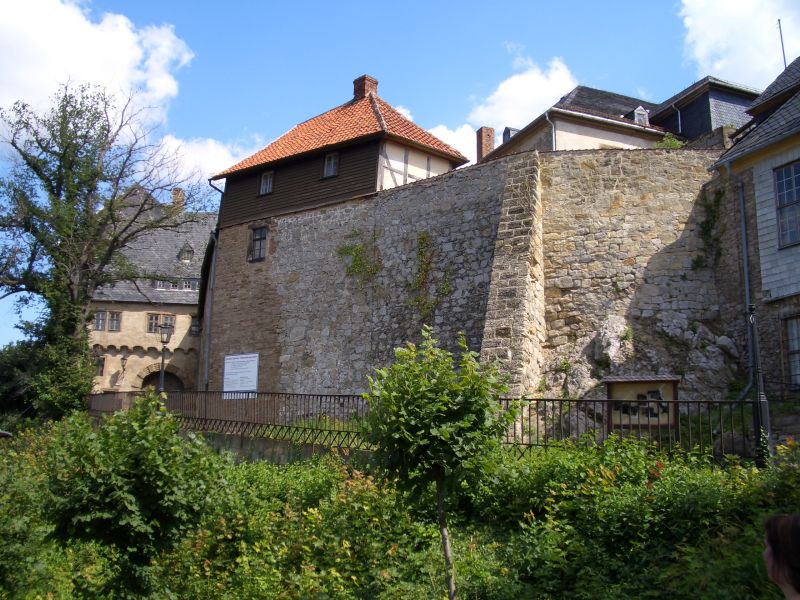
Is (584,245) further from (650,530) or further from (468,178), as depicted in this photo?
(650,530)

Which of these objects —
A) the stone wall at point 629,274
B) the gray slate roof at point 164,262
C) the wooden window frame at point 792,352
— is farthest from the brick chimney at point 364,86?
the wooden window frame at point 792,352

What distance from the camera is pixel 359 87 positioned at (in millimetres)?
26469

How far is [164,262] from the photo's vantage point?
3806 cm

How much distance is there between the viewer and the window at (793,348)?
46.1ft

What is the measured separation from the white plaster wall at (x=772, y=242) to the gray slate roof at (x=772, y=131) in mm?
367

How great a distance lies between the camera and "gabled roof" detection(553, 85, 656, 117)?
26359 mm

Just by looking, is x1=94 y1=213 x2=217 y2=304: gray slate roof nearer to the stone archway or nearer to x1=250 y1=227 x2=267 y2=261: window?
the stone archway

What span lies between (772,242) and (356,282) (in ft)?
33.8

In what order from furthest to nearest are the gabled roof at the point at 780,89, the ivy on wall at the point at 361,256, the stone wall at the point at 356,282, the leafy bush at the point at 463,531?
the ivy on wall at the point at 361,256, the stone wall at the point at 356,282, the gabled roof at the point at 780,89, the leafy bush at the point at 463,531

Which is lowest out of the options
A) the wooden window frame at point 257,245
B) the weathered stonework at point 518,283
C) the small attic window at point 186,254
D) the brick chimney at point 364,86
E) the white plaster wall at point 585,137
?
the weathered stonework at point 518,283

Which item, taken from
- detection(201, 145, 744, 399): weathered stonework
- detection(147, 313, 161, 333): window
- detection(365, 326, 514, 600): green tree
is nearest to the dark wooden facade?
detection(201, 145, 744, 399): weathered stonework

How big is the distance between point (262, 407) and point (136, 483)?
747cm

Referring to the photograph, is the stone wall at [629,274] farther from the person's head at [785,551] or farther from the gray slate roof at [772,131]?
the person's head at [785,551]

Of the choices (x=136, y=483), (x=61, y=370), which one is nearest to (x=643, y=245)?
(x=136, y=483)
